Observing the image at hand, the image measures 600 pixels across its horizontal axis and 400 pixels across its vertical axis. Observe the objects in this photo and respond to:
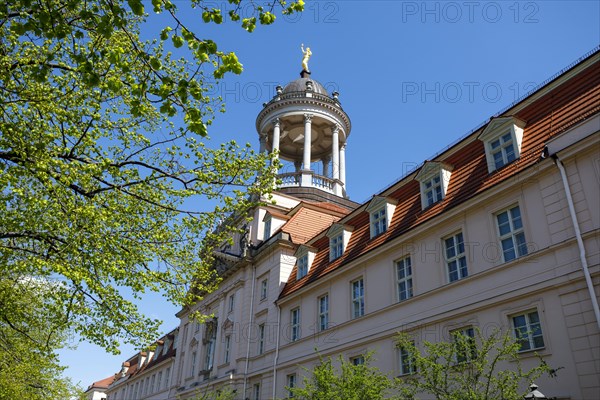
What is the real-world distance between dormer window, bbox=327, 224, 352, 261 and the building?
0.08m

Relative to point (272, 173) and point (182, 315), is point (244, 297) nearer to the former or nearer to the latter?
point (182, 315)

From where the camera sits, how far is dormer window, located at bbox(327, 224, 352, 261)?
76.9ft

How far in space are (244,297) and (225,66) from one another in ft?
77.9

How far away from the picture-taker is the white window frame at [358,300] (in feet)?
67.2

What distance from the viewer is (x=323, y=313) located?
74.8ft

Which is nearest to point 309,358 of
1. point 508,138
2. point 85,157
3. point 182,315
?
point 508,138

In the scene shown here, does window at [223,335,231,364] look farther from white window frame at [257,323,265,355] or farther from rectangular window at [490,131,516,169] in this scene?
rectangular window at [490,131,516,169]

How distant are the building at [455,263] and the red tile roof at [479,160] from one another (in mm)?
49

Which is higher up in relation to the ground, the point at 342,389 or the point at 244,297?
the point at 244,297

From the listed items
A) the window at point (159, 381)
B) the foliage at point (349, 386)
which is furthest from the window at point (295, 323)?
the window at point (159, 381)

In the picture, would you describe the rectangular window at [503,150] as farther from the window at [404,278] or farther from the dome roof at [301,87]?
the dome roof at [301,87]

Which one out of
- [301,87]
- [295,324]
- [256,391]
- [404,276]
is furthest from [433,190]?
[301,87]

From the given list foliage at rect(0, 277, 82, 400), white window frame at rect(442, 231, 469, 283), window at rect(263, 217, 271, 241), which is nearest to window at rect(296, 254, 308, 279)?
window at rect(263, 217, 271, 241)

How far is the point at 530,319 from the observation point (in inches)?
528
